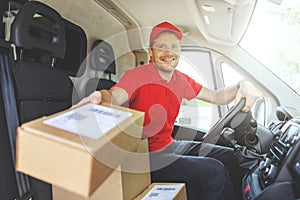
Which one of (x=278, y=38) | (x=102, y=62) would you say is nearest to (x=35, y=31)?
(x=102, y=62)

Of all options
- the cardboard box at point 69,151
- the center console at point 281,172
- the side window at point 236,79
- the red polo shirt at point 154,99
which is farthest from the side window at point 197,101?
the cardboard box at point 69,151

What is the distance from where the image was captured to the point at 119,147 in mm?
789

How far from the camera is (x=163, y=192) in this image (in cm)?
124

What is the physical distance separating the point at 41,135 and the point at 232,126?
1111 millimetres

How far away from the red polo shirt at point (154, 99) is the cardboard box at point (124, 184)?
246mm

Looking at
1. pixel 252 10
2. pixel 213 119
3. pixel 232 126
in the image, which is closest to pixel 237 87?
pixel 232 126

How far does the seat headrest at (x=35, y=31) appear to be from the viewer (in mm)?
988

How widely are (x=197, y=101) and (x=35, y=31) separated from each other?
1.21 meters

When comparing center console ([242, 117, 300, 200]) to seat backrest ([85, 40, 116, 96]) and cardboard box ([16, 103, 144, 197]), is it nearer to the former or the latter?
cardboard box ([16, 103, 144, 197])

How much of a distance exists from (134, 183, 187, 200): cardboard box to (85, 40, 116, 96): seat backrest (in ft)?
2.62

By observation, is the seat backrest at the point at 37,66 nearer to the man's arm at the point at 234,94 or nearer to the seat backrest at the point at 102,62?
the seat backrest at the point at 102,62

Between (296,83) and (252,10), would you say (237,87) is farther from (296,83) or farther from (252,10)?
(296,83)

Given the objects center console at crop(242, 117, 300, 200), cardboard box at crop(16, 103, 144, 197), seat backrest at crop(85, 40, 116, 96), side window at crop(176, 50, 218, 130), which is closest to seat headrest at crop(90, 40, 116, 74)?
seat backrest at crop(85, 40, 116, 96)

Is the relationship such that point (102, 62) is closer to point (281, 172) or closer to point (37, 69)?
point (37, 69)
